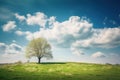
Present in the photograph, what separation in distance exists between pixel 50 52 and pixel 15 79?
33.9 m

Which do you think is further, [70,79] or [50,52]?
[50,52]

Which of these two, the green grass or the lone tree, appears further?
the lone tree

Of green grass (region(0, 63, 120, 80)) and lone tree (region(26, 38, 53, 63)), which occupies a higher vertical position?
lone tree (region(26, 38, 53, 63))

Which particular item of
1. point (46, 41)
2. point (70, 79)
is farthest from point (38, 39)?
point (70, 79)

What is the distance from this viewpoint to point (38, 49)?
6134cm

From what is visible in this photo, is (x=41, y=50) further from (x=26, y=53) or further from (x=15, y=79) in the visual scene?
(x=15, y=79)

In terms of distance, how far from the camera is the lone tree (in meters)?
61.2

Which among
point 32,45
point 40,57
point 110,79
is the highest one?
point 32,45

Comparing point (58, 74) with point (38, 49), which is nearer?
point (58, 74)

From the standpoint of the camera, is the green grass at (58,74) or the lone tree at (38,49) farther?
the lone tree at (38,49)

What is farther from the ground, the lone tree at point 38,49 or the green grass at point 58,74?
the lone tree at point 38,49

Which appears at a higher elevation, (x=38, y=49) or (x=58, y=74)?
(x=38, y=49)

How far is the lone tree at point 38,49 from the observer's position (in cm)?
6125

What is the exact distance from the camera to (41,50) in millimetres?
61688
